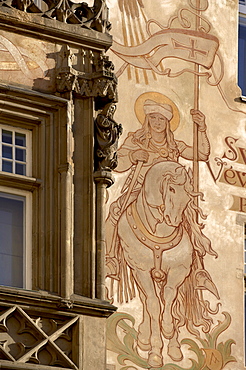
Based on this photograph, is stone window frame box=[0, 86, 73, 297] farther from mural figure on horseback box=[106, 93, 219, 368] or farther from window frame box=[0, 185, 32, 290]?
mural figure on horseback box=[106, 93, 219, 368]

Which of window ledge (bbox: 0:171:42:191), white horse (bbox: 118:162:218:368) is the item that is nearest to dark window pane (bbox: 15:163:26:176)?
window ledge (bbox: 0:171:42:191)

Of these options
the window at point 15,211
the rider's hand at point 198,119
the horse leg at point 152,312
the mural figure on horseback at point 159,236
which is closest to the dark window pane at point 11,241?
the window at point 15,211

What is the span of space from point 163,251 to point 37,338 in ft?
12.0

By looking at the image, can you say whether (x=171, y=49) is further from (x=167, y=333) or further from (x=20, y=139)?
(x=20, y=139)

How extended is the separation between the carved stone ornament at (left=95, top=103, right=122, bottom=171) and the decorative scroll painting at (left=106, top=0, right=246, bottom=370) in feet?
6.26

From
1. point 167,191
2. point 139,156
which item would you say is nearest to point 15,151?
point 139,156

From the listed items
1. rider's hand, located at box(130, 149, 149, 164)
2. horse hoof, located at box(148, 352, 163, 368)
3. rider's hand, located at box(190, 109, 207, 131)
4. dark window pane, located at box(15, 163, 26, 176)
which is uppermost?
rider's hand, located at box(190, 109, 207, 131)

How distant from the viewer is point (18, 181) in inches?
678

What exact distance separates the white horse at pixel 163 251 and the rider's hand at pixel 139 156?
6.0 inches

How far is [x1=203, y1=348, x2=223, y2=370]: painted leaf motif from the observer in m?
19.5

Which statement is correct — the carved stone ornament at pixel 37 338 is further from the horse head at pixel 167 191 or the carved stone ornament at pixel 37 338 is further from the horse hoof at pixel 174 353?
the horse head at pixel 167 191

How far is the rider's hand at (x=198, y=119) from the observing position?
67.8 ft

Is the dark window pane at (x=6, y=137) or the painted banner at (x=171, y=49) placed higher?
the painted banner at (x=171, y=49)

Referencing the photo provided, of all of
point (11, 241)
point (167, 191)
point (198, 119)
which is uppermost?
point (198, 119)
